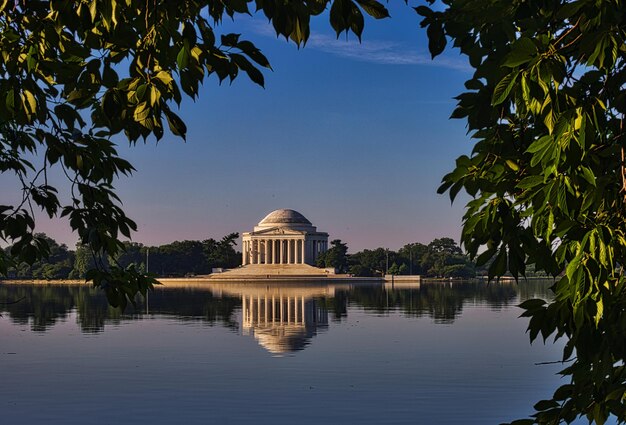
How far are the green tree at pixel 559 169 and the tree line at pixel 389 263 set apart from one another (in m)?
170

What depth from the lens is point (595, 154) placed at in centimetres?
464

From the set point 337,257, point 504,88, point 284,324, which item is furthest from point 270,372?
point 337,257

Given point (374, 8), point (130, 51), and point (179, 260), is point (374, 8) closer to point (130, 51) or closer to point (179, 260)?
point (130, 51)

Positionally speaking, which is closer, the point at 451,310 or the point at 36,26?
the point at 36,26

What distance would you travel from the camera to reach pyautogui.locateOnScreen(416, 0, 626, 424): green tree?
4.20 m

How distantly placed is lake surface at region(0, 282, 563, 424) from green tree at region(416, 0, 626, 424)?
15.4m

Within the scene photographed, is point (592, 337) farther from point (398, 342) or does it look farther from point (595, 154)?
point (398, 342)

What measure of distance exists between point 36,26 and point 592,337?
165 inches

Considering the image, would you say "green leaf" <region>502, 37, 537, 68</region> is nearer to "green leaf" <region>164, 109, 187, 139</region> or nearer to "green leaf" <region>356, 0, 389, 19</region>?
"green leaf" <region>356, 0, 389, 19</region>

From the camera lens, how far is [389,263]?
18588 centimetres

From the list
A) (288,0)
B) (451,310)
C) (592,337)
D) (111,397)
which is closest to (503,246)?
(592,337)

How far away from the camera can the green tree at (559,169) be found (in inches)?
165

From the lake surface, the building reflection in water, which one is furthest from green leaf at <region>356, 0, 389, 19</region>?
the building reflection in water

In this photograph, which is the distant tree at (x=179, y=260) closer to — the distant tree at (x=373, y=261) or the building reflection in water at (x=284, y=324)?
the distant tree at (x=373, y=261)
